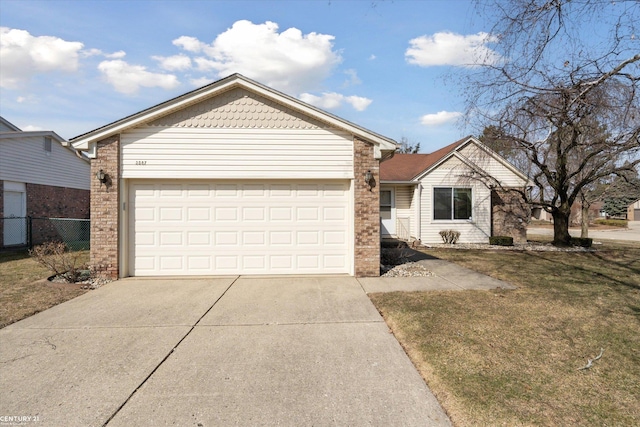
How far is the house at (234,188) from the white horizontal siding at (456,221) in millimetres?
7911

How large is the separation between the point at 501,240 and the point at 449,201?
9.19 ft

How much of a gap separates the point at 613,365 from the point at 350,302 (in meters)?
3.70

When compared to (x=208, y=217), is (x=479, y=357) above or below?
below

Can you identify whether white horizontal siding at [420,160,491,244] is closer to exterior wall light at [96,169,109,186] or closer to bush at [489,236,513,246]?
bush at [489,236,513,246]

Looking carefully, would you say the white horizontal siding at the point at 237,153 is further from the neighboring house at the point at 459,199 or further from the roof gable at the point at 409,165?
the roof gable at the point at 409,165

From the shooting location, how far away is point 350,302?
6.35 metres

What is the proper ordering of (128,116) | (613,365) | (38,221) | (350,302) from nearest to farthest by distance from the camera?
(613,365) → (350,302) → (128,116) → (38,221)

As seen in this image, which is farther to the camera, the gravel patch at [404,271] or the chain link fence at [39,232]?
the chain link fence at [39,232]

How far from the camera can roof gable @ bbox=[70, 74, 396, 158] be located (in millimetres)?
8000

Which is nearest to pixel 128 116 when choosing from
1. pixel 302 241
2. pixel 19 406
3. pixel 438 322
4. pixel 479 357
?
pixel 302 241

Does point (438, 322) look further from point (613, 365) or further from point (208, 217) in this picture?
point (208, 217)

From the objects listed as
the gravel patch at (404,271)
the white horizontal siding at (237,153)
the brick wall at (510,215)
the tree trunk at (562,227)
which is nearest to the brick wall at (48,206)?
the white horizontal siding at (237,153)

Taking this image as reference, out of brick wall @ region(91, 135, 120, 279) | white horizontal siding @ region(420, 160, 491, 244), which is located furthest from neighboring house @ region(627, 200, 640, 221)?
brick wall @ region(91, 135, 120, 279)

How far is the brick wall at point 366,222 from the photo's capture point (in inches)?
328
